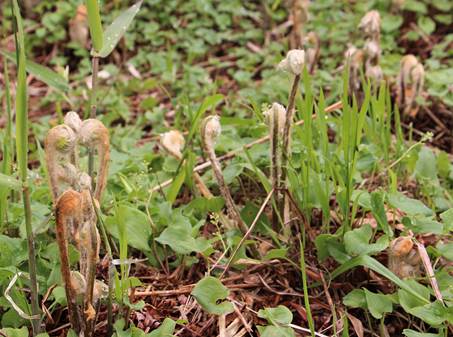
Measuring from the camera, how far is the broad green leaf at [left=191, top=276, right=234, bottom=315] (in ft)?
4.46

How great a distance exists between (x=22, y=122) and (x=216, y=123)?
0.52m

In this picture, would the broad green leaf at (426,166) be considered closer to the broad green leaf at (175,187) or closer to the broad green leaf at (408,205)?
the broad green leaf at (408,205)

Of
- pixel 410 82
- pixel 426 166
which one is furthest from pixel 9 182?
pixel 410 82

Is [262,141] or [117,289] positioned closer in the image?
[117,289]

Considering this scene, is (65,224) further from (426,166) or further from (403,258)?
(426,166)

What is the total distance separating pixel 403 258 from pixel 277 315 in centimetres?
34

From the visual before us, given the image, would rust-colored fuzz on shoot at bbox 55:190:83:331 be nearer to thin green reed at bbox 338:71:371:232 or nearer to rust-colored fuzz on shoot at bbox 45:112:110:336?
rust-colored fuzz on shoot at bbox 45:112:110:336

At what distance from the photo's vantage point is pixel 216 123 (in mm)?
1539

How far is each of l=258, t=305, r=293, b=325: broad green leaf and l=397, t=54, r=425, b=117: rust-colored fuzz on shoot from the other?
1.30 m

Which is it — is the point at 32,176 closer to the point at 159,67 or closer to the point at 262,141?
the point at 262,141

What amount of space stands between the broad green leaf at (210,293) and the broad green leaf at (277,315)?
71 millimetres

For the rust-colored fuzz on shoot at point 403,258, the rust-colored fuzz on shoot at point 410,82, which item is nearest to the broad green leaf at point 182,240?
Result: the rust-colored fuzz on shoot at point 403,258

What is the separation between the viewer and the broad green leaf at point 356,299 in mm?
1425

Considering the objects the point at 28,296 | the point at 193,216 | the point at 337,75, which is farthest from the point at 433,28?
the point at 28,296
